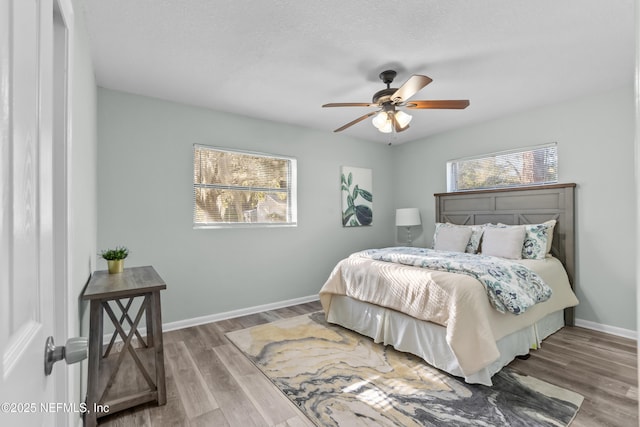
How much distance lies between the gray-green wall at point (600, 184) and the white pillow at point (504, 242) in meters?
0.68

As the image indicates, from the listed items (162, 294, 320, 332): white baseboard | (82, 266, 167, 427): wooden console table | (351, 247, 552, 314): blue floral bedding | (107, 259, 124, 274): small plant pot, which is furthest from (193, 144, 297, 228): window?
(351, 247, 552, 314): blue floral bedding

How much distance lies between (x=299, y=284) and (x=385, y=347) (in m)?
1.73

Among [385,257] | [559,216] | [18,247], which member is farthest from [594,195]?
[18,247]

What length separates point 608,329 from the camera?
3123 mm

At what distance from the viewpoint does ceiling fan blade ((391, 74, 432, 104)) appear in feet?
7.16

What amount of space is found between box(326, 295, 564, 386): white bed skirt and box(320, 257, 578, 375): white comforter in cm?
9

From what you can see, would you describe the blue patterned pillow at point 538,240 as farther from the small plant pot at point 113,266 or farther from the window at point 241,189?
the small plant pot at point 113,266

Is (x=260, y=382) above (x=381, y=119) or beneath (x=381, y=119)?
beneath

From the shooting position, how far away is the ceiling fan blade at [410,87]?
2.18m

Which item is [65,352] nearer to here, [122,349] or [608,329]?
[122,349]

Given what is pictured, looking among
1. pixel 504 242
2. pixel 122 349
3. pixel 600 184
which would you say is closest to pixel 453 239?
pixel 504 242

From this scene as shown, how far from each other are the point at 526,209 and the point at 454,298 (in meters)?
2.20

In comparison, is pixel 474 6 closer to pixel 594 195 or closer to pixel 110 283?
pixel 594 195

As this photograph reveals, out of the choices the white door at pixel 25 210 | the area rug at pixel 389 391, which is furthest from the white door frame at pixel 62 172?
the area rug at pixel 389 391
